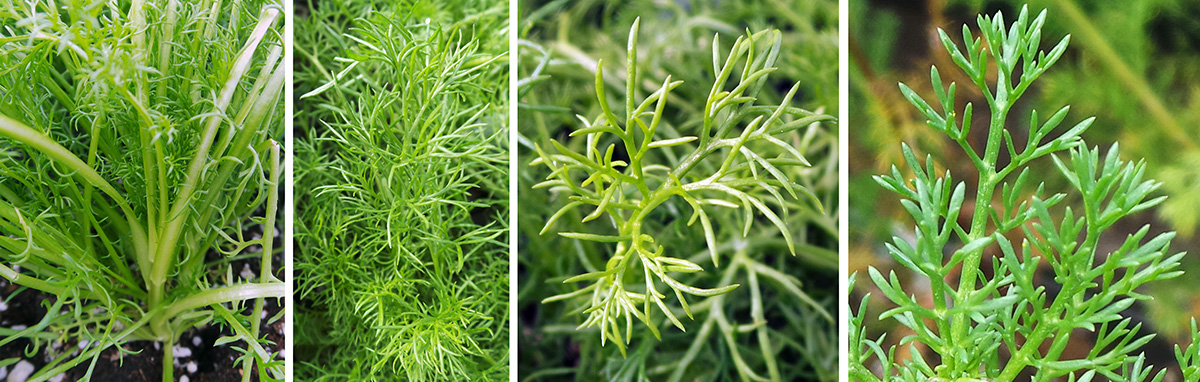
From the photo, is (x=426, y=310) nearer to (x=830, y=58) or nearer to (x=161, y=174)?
(x=161, y=174)

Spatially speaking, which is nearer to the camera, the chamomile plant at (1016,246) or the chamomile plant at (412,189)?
the chamomile plant at (1016,246)

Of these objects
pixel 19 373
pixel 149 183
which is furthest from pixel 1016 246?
pixel 19 373

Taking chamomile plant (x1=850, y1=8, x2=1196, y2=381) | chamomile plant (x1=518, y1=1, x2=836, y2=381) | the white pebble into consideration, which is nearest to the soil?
the white pebble

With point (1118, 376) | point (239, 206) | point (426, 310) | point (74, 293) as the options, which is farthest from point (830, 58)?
point (74, 293)

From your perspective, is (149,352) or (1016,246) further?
(149,352)

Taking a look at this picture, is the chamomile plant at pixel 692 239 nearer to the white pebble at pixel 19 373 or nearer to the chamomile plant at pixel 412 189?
the chamomile plant at pixel 412 189

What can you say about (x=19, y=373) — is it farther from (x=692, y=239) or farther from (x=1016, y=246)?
(x=1016, y=246)

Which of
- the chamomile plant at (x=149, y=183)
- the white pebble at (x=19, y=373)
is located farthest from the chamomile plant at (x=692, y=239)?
the white pebble at (x=19, y=373)

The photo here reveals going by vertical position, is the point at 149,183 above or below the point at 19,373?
above
